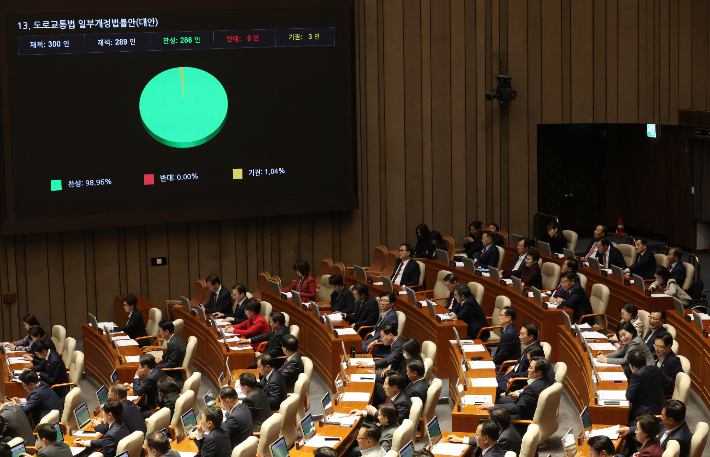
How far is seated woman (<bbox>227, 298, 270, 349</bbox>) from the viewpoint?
11422 mm

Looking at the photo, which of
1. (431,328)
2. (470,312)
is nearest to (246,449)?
(431,328)

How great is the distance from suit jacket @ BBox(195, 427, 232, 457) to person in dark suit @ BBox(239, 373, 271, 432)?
2.71ft

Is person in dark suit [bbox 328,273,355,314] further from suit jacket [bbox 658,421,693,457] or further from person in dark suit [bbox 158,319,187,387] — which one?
suit jacket [bbox 658,421,693,457]

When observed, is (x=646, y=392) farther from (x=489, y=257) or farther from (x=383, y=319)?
(x=489, y=257)

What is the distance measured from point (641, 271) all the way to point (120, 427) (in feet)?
24.8

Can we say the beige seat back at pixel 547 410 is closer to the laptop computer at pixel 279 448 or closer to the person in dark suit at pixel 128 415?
the laptop computer at pixel 279 448

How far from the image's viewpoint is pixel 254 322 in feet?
38.0

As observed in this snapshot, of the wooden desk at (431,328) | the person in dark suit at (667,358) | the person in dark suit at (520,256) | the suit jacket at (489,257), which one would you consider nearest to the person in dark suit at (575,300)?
the wooden desk at (431,328)

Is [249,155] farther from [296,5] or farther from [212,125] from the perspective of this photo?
[296,5]

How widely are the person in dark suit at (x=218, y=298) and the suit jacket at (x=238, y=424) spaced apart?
4.68 m

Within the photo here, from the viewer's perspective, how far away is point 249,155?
1382 centimetres

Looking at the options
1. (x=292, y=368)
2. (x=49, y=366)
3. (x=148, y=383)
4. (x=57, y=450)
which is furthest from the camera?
(x=49, y=366)

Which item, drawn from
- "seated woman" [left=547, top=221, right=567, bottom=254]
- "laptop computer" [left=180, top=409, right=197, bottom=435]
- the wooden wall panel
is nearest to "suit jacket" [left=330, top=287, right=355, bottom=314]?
the wooden wall panel

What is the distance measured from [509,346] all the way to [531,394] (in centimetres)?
150
